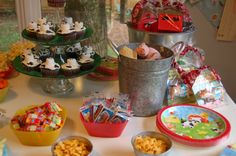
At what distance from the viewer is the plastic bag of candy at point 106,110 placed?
0.72m

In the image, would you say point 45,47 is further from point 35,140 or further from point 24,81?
point 35,140

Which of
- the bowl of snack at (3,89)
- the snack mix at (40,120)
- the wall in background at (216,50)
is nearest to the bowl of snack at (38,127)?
the snack mix at (40,120)

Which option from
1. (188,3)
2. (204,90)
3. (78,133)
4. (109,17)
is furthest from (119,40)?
(78,133)

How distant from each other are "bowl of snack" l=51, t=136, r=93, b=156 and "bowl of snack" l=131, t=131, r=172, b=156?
101 mm

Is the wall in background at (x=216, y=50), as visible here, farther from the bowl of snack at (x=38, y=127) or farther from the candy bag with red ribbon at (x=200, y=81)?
the bowl of snack at (x=38, y=127)

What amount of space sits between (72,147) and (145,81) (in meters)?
0.26

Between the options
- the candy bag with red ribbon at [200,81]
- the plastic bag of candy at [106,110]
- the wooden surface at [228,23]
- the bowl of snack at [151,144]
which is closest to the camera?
the bowl of snack at [151,144]

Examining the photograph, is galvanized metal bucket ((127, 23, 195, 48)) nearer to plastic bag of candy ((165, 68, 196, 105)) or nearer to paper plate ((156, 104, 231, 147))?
plastic bag of candy ((165, 68, 196, 105))

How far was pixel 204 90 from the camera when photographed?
33.7 inches

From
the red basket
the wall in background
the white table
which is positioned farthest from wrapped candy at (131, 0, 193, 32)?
the wall in background

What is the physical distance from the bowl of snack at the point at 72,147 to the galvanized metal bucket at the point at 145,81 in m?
0.20

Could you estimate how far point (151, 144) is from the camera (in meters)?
0.65

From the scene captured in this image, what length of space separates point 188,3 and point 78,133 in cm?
99

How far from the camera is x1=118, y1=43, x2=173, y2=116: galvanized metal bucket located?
0.75m
